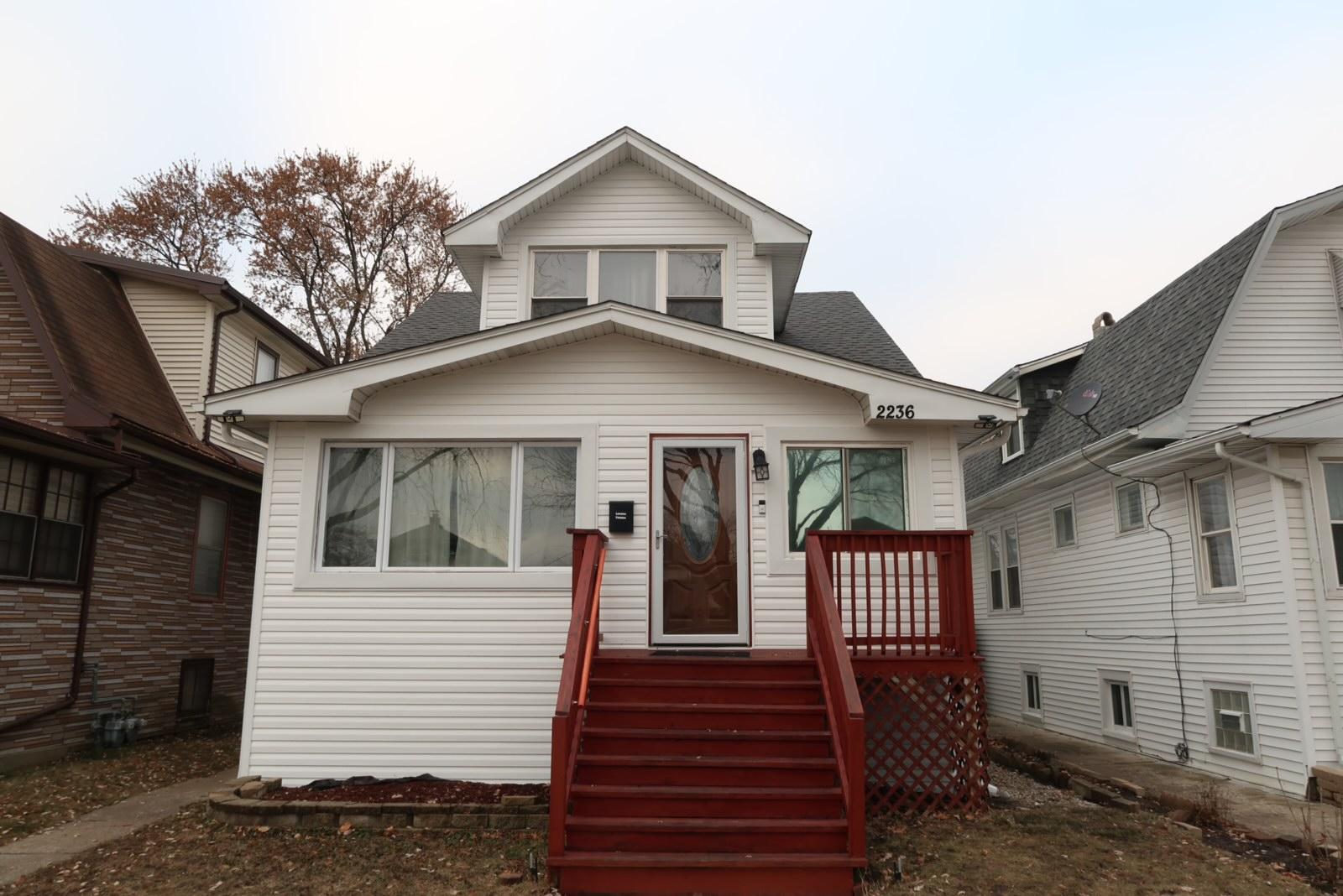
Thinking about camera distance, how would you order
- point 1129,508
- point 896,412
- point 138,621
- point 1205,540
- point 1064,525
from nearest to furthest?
point 896,412
point 1205,540
point 138,621
point 1129,508
point 1064,525

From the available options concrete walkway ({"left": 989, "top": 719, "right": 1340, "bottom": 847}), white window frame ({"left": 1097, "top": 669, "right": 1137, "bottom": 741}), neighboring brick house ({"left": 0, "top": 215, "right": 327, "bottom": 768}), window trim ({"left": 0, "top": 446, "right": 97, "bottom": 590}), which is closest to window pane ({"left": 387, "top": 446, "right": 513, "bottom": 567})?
neighboring brick house ({"left": 0, "top": 215, "right": 327, "bottom": 768})

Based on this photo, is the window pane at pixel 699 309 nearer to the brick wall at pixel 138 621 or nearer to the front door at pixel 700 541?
the front door at pixel 700 541

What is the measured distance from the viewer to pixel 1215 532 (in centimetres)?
905

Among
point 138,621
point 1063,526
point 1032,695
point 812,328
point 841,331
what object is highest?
point 812,328

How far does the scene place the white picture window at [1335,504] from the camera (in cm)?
805

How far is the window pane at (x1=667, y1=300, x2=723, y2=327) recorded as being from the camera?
9.35 metres

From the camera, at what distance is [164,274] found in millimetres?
12133

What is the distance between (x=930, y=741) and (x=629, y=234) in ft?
19.6

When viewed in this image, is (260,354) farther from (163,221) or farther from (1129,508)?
(1129,508)

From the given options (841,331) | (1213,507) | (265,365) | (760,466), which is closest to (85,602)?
(265,365)

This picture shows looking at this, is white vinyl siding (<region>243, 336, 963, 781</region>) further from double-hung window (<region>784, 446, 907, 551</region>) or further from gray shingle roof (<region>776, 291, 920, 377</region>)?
gray shingle roof (<region>776, 291, 920, 377</region>)

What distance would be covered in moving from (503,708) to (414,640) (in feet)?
3.21

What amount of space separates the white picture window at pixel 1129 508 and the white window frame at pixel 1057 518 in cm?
111

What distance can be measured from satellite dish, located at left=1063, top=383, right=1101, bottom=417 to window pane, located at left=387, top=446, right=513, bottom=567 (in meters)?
7.13
